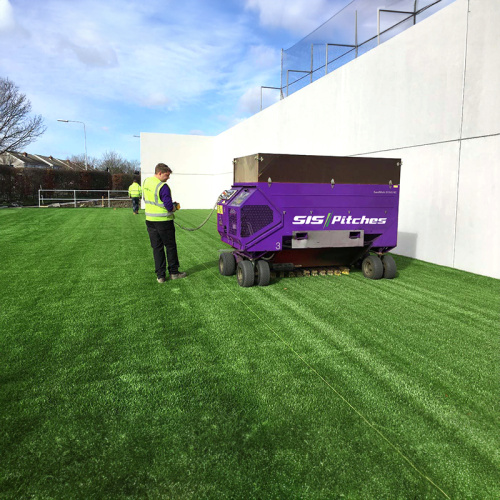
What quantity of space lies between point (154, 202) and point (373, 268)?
3686 millimetres

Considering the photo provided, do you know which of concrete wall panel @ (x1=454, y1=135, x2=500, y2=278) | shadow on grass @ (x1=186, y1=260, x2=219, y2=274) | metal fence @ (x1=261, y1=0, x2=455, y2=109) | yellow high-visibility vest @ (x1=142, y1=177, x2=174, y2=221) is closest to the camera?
yellow high-visibility vest @ (x1=142, y1=177, x2=174, y2=221)

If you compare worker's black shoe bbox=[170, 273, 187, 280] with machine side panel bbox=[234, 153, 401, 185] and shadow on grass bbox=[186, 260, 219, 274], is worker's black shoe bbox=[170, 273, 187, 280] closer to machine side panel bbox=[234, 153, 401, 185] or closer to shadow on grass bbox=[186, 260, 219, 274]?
shadow on grass bbox=[186, 260, 219, 274]

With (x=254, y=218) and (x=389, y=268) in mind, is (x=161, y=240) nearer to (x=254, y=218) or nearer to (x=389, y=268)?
(x=254, y=218)

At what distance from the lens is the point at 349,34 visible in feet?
34.7

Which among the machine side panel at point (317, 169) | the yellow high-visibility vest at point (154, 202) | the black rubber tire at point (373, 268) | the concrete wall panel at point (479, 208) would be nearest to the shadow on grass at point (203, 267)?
the yellow high-visibility vest at point (154, 202)

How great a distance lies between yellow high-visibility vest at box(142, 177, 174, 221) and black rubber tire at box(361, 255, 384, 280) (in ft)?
11.1

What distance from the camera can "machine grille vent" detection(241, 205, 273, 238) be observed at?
546 centimetres

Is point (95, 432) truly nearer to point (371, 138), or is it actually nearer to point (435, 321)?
point (435, 321)

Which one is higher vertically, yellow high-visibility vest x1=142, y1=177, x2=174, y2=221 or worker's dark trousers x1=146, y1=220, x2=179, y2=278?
yellow high-visibility vest x1=142, y1=177, x2=174, y2=221

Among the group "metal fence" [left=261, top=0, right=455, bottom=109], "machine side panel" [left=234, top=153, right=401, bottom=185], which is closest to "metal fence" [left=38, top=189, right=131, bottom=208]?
"metal fence" [left=261, top=0, right=455, bottom=109]

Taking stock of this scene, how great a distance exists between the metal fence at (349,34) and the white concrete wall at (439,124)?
47 centimetres

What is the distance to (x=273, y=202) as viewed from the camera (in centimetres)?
552

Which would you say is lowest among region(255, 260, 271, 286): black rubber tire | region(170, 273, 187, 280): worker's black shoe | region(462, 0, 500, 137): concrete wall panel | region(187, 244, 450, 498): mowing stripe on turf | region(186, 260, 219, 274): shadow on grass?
region(187, 244, 450, 498): mowing stripe on turf

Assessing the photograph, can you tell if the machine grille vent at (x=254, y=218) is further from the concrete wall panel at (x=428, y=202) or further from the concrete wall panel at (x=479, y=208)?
the concrete wall panel at (x=428, y=202)
